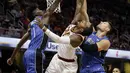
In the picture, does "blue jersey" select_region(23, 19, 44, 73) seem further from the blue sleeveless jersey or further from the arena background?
the arena background

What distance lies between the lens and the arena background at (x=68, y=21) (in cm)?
1206

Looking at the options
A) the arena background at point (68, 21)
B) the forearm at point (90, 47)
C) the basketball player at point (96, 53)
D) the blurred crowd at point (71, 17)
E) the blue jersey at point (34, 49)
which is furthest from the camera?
the blurred crowd at point (71, 17)

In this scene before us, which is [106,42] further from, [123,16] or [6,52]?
[123,16]

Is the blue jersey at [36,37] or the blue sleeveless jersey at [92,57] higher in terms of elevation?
the blue jersey at [36,37]

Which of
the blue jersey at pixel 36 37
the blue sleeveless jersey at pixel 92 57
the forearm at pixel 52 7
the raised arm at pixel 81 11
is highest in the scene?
the forearm at pixel 52 7

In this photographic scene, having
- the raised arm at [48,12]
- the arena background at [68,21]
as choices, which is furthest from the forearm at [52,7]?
the arena background at [68,21]

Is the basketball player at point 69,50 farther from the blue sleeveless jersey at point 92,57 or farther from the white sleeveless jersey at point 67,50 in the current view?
the blue sleeveless jersey at point 92,57

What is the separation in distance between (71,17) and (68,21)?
32.6 inches

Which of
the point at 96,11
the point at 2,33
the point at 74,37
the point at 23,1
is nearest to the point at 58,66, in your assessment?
the point at 74,37

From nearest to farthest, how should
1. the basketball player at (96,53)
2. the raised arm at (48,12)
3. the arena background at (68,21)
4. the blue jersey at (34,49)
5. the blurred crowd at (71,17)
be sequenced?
the raised arm at (48,12) < the blue jersey at (34,49) < the basketball player at (96,53) < the arena background at (68,21) < the blurred crowd at (71,17)

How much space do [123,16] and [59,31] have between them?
21.8ft

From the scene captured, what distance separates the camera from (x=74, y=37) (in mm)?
5543

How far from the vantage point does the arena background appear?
39.6ft

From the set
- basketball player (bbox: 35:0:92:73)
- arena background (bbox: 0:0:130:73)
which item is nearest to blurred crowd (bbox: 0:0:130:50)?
arena background (bbox: 0:0:130:73)
